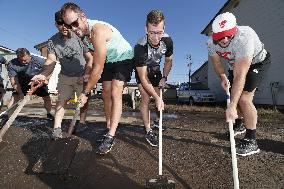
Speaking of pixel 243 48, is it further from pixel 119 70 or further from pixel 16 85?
pixel 16 85

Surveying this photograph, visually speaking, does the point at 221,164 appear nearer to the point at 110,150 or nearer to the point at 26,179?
the point at 110,150

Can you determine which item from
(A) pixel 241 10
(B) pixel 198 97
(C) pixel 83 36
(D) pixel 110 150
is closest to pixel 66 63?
(C) pixel 83 36

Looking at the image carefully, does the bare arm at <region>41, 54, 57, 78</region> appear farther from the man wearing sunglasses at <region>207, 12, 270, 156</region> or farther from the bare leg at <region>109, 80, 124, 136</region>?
the man wearing sunglasses at <region>207, 12, 270, 156</region>

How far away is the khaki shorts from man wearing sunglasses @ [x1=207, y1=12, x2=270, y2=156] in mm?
2568

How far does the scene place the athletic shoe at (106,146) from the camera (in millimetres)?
4270

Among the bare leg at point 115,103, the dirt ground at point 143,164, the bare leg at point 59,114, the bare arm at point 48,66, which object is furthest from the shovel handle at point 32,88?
the bare leg at point 115,103

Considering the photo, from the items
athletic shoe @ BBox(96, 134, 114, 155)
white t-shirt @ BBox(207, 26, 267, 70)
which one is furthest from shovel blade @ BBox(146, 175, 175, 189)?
white t-shirt @ BBox(207, 26, 267, 70)

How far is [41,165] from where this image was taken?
3.71 metres

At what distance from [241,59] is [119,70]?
1.81 metres

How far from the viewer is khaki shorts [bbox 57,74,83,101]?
5695 mm

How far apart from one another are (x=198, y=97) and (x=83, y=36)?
57.4 feet

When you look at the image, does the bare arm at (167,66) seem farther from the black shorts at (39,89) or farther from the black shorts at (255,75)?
the black shorts at (39,89)

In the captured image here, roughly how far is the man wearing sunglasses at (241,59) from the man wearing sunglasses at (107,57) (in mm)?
1318

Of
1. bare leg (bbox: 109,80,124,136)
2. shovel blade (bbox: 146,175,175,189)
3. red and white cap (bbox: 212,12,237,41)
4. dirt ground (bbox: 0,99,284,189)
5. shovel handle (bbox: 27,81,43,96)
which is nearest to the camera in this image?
shovel blade (bbox: 146,175,175,189)
